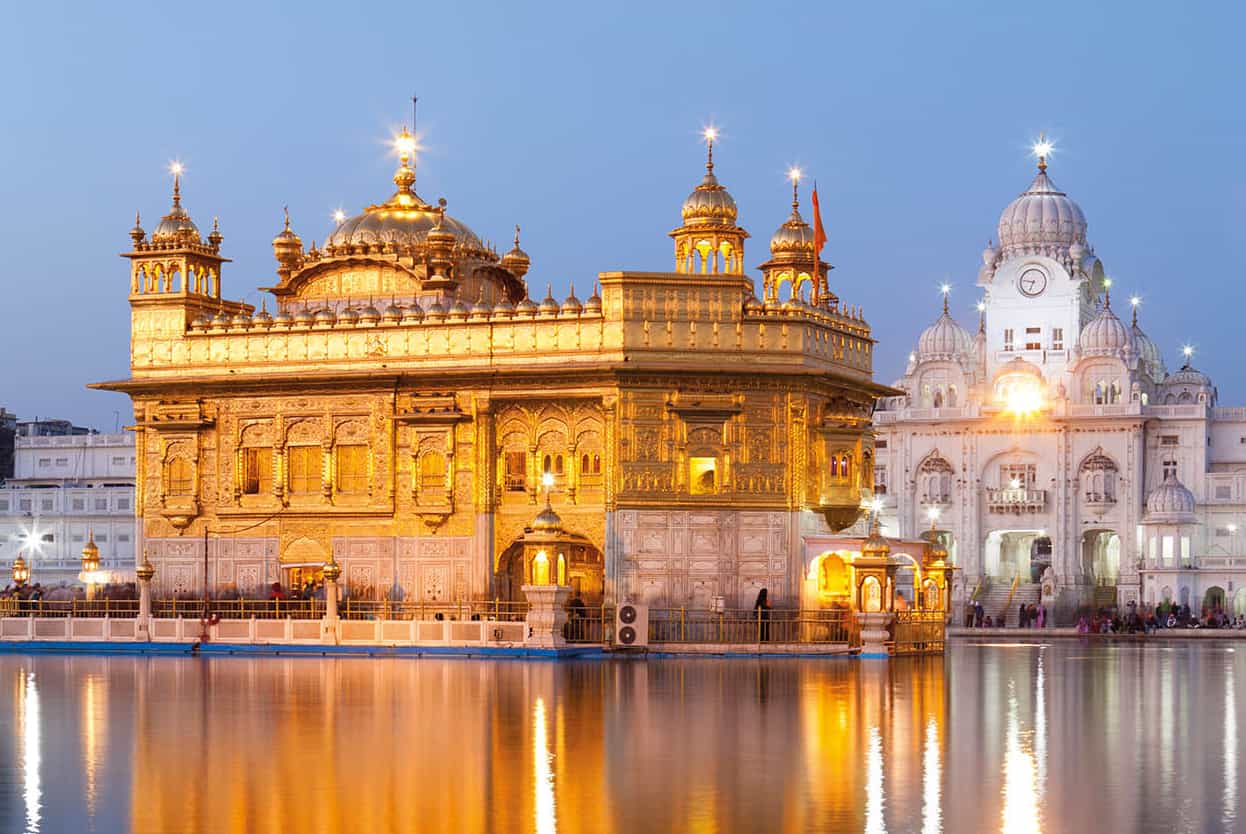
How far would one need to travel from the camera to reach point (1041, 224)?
262ft

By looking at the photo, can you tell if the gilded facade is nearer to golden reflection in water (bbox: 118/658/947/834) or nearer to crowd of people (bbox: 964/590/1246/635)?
golden reflection in water (bbox: 118/658/947/834)

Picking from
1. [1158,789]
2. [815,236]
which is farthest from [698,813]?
[815,236]

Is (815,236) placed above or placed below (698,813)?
above

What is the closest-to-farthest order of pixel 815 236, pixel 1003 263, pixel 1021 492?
pixel 815 236
pixel 1021 492
pixel 1003 263

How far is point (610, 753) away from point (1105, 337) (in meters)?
60.0

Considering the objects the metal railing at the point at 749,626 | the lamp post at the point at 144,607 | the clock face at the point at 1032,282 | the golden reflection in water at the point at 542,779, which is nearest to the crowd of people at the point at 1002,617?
the clock face at the point at 1032,282

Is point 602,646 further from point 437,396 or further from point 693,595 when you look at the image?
point 437,396

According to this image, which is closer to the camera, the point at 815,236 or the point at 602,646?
the point at 602,646

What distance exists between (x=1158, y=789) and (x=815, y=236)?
28668mm

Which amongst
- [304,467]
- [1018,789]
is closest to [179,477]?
[304,467]

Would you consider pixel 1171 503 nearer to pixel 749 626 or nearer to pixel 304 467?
pixel 749 626

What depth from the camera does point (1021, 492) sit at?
72.2 m

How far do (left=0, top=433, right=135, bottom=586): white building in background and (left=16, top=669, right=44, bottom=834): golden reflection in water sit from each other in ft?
175

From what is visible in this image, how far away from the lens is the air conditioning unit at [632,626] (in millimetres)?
36062
